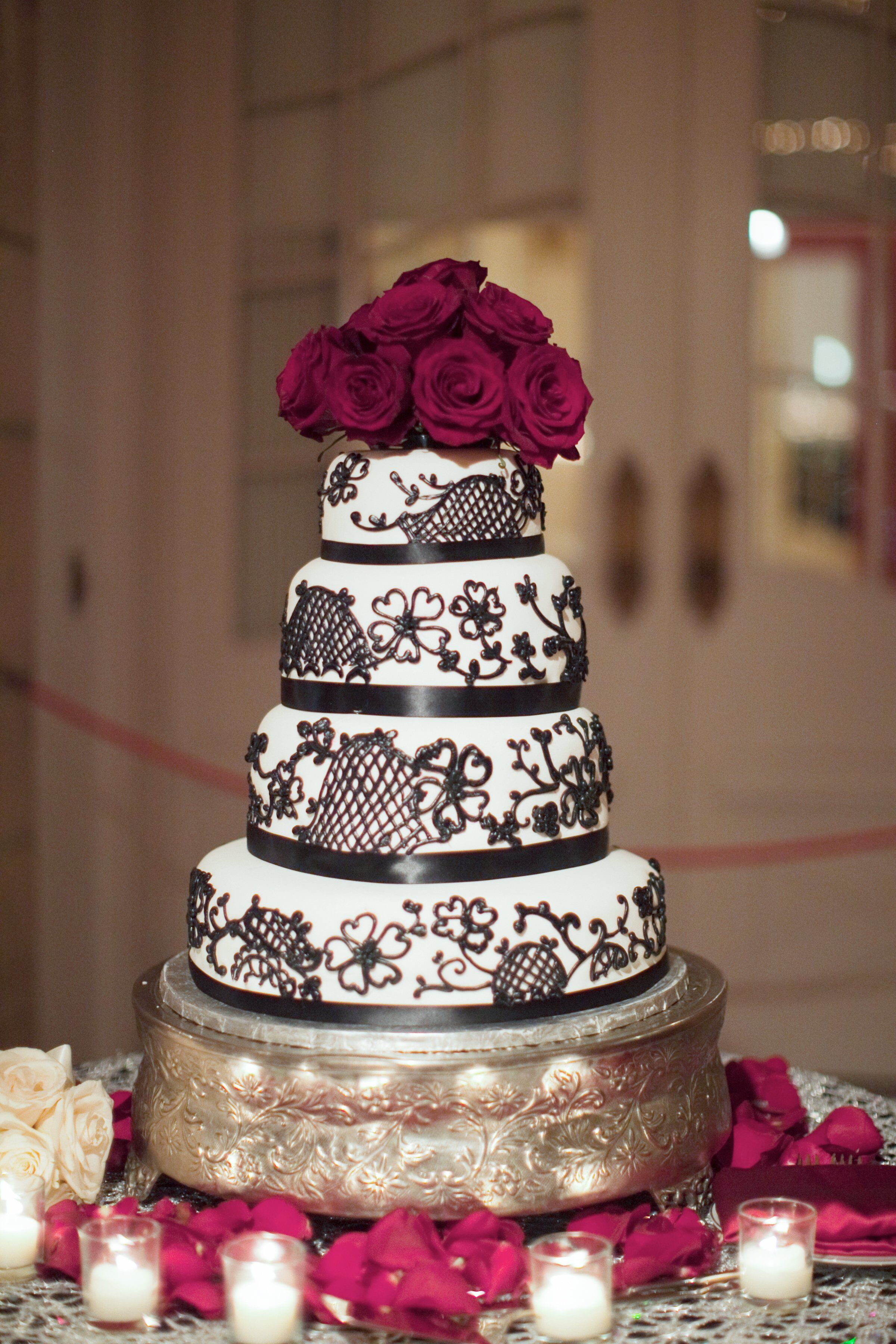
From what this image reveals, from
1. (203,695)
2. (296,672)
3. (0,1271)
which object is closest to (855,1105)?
(296,672)

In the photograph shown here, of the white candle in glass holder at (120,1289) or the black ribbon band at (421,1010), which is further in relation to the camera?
the black ribbon band at (421,1010)

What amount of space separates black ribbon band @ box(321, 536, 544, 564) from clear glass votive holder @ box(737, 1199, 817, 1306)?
85cm

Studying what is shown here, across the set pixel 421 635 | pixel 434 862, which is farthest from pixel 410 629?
pixel 434 862

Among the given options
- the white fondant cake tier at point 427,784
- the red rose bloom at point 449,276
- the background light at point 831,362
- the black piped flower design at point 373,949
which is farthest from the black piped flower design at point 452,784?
the background light at point 831,362

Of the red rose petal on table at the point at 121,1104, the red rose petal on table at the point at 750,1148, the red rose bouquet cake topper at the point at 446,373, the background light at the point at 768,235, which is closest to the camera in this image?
the red rose bouquet cake topper at the point at 446,373

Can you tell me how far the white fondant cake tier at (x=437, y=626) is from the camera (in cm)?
192

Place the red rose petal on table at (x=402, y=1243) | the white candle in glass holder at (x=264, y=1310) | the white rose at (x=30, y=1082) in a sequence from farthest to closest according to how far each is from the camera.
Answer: the white rose at (x=30, y=1082)
the red rose petal on table at (x=402, y=1243)
the white candle in glass holder at (x=264, y=1310)

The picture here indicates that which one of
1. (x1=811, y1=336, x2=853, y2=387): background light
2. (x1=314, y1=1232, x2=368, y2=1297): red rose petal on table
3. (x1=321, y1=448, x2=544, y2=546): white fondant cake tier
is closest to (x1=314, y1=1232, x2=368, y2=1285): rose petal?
(x1=314, y1=1232, x2=368, y2=1297): red rose petal on table

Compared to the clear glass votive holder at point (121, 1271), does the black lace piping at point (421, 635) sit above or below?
above

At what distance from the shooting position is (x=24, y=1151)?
6.44ft

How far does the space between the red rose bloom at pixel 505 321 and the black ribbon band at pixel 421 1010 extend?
83cm

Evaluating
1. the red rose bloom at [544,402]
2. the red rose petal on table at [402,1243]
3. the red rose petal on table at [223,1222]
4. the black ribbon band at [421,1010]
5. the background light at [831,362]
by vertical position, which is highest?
the background light at [831,362]

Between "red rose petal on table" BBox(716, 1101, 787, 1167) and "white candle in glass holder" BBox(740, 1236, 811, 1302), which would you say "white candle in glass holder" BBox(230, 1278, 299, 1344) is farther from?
"red rose petal on table" BBox(716, 1101, 787, 1167)

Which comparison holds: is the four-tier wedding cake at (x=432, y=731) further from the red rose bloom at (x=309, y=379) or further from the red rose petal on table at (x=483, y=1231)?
the red rose petal on table at (x=483, y=1231)
